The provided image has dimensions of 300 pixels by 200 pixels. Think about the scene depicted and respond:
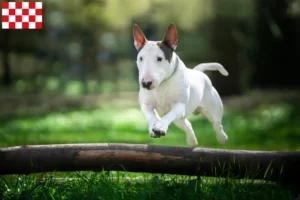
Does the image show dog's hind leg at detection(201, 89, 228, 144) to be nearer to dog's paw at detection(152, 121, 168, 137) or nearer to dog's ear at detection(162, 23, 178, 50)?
dog's ear at detection(162, 23, 178, 50)

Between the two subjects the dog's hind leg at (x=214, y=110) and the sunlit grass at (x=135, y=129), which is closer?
the dog's hind leg at (x=214, y=110)

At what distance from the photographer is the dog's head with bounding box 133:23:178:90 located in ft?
8.51

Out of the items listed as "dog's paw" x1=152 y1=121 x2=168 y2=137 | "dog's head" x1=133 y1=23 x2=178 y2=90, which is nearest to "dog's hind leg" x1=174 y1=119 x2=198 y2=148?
"dog's head" x1=133 y1=23 x2=178 y2=90

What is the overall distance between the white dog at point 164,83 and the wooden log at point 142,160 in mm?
259

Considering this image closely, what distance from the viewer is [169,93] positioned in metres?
2.83

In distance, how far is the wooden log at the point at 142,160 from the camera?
2943mm

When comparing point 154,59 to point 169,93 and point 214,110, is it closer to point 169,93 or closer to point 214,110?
point 169,93

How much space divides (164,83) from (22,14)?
1.76 m

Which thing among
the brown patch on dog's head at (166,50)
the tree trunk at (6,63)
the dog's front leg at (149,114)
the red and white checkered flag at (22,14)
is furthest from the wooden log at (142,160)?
the tree trunk at (6,63)

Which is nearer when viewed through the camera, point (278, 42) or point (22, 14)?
point (22, 14)

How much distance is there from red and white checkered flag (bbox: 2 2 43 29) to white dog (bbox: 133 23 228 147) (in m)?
1.49

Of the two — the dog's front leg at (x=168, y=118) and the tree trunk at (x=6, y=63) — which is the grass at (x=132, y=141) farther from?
the tree trunk at (x=6, y=63)

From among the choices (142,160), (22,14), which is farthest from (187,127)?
(22,14)

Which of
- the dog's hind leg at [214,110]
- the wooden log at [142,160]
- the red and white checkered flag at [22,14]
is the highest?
the red and white checkered flag at [22,14]
